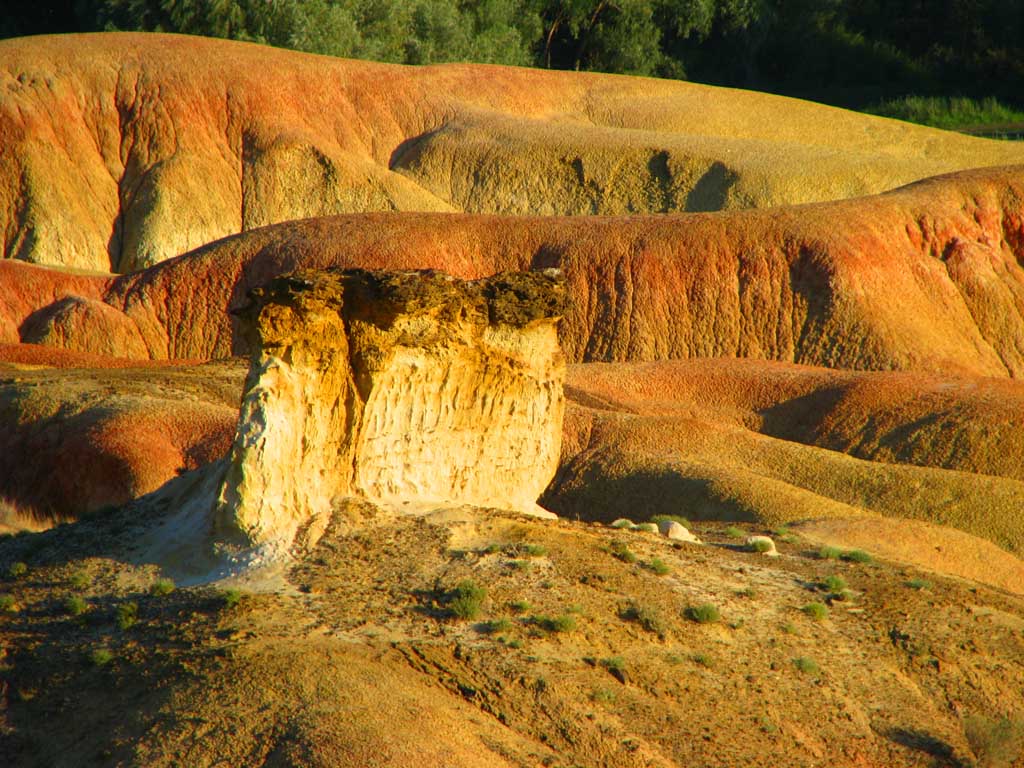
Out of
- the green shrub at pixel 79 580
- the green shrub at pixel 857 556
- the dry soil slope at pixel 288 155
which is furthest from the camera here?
the dry soil slope at pixel 288 155

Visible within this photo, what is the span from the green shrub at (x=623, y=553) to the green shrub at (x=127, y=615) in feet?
12.2

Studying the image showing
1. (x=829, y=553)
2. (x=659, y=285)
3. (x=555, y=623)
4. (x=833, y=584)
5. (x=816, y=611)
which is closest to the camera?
(x=555, y=623)

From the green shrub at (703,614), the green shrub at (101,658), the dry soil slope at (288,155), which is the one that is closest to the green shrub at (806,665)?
the green shrub at (703,614)

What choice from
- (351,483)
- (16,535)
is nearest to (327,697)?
(351,483)

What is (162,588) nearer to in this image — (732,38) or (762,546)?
(762,546)

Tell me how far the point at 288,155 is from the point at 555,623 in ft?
93.0

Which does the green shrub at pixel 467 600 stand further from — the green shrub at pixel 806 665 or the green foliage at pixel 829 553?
the green foliage at pixel 829 553

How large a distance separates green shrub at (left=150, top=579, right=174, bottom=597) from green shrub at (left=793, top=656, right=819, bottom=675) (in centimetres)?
440

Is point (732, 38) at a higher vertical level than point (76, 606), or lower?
higher

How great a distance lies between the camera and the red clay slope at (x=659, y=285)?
1215 inches

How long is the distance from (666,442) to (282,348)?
33.8 feet

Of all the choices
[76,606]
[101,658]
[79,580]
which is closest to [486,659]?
[101,658]

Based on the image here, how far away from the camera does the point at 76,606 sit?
41.0ft

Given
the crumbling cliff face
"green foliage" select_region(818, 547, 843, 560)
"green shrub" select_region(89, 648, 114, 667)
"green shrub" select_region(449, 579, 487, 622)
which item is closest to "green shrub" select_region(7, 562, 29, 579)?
the crumbling cliff face
